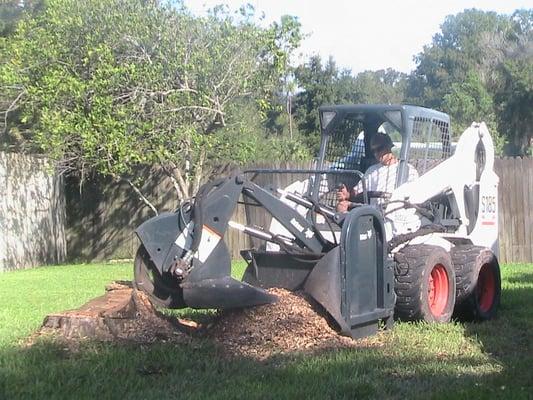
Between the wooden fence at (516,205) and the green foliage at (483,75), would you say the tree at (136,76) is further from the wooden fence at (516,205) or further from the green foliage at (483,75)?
the green foliage at (483,75)

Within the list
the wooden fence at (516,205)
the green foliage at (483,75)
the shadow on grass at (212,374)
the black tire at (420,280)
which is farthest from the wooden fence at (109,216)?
the green foliage at (483,75)

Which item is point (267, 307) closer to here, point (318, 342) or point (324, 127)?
point (318, 342)

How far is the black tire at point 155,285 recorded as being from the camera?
7371 mm

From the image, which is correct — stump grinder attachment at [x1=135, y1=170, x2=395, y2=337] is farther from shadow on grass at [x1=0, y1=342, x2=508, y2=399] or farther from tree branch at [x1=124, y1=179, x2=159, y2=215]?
tree branch at [x1=124, y1=179, x2=159, y2=215]

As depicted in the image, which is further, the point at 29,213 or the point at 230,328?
the point at 29,213

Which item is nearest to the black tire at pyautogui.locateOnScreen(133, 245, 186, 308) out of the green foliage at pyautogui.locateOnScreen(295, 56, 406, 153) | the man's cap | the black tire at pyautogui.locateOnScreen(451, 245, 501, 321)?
the man's cap

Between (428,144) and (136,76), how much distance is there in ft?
23.1

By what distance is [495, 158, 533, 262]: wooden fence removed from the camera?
15.2 meters

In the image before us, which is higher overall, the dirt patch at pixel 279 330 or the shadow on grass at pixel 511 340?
the dirt patch at pixel 279 330

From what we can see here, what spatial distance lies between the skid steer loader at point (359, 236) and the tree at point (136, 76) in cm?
599

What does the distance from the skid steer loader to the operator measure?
7 centimetres

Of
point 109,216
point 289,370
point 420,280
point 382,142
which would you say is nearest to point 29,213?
point 109,216

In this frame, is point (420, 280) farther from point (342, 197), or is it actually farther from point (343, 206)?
point (342, 197)

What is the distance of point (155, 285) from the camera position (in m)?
7.42
